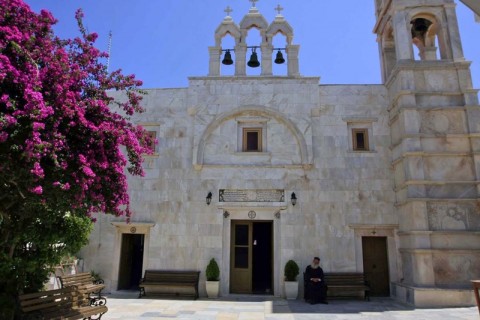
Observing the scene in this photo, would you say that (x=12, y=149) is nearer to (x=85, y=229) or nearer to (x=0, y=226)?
(x=0, y=226)

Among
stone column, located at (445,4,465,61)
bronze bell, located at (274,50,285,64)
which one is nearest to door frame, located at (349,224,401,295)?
stone column, located at (445,4,465,61)

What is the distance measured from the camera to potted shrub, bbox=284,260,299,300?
12070 millimetres

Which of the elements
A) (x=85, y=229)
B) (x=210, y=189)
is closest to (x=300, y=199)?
(x=210, y=189)

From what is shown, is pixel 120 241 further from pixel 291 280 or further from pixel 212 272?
pixel 291 280

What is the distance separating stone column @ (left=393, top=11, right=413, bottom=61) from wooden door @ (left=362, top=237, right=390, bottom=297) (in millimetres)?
6715

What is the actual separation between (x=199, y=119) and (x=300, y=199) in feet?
16.1

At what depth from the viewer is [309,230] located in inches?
505

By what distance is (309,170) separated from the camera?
13312 millimetres

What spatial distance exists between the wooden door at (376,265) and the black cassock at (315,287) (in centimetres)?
220

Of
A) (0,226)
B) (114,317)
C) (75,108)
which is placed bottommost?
(114,317)

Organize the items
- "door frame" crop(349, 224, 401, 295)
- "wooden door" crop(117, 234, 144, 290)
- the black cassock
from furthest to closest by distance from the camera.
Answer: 1. "wooden door" crop(117, 234, 144, 290)
2. "door frame" crop(349, 224, 401, 295)
3. the black cassock

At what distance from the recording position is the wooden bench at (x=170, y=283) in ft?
40.1

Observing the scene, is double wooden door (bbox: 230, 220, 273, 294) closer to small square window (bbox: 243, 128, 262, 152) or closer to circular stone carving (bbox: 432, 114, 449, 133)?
small square window (bbox: 243, 128, 262, 152)

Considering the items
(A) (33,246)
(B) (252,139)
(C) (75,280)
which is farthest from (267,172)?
(A) (33,246)
